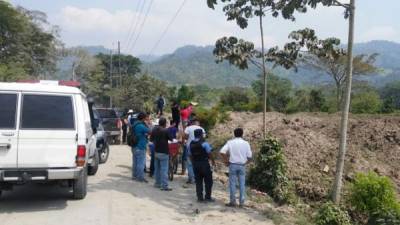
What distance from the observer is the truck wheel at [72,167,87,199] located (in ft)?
34.7

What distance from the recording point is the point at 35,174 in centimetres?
965

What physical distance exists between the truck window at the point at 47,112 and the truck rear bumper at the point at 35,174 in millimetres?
786

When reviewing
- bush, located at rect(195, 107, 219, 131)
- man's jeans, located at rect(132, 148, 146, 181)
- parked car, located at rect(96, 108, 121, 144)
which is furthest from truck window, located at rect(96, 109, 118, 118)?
man's jeans, located at rect(132, 148, 146, 181)

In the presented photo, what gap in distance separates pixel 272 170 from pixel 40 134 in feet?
21.2

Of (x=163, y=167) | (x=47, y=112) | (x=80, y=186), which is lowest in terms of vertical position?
(x=80, y=186)

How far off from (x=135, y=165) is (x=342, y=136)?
5468mm

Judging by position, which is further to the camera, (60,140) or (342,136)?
(342,136)

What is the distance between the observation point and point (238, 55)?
656 inches

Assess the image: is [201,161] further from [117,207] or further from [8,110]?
[8,110]

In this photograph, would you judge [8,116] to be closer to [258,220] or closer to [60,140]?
[60,140]

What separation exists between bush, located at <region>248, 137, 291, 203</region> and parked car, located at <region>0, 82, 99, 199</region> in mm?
5338

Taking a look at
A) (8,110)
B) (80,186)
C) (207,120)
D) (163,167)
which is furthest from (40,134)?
(207,120)

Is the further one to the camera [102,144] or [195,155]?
[102,144]

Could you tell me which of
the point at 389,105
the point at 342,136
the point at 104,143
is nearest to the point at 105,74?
the point at 389,105
